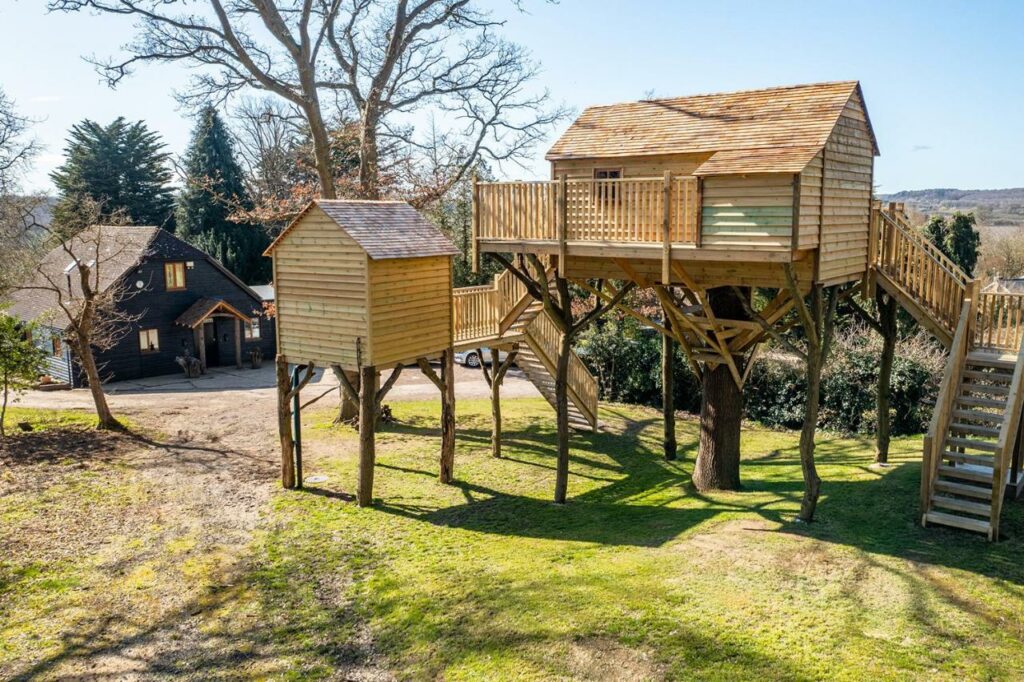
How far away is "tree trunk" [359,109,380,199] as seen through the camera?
25.4 metres

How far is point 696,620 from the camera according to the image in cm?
1049

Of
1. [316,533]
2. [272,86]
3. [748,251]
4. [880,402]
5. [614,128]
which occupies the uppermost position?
[272,86]

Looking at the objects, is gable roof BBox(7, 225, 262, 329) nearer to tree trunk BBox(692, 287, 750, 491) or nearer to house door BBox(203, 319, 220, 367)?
house door BBox(203, 319, 220, 367)

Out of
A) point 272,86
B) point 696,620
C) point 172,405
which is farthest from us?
point 172,405

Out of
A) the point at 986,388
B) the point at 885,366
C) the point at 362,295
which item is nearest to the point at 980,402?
the point at 986,388

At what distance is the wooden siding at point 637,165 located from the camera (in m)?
15.1

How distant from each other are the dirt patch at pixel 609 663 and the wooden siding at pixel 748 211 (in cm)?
668

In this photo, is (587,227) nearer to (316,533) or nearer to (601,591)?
(601,591)

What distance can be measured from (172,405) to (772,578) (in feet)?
74.2

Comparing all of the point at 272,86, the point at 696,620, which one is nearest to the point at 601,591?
the point at 696,620

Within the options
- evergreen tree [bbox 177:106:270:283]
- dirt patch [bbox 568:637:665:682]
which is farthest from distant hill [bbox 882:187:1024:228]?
dirt patch [bbox 568:637:665:682]

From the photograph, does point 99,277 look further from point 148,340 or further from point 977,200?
point 977,200

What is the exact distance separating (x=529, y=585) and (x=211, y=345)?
29.9m

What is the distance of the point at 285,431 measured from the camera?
18.2 metres
